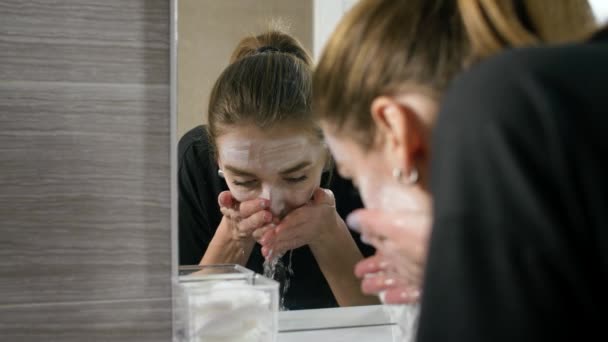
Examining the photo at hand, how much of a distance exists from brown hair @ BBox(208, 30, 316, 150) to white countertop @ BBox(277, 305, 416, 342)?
0.29 m

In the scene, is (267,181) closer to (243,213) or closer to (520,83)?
(243,213)

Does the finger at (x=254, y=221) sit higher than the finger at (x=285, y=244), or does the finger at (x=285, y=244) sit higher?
the finger at (x=254, y=221)

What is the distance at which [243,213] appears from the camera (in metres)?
1.05

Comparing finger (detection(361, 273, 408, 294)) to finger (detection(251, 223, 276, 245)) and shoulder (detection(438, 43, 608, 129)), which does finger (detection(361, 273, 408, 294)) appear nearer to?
finger (detection(251, 223, 276, 245))

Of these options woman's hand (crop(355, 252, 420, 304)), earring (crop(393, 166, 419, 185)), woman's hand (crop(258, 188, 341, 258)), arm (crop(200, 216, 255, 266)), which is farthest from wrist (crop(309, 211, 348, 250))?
earring (crop(393, 166, 419, 185))

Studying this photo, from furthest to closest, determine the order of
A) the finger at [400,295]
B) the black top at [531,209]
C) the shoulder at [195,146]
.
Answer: the shoulder at [195,146]
the finger at [400,295]
the black top at [531,209]

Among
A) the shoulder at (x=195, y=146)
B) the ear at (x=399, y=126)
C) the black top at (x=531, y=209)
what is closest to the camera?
the black top at (x=531, y=209)

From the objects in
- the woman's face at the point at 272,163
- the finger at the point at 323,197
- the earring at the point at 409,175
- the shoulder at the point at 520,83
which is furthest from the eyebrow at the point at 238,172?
the shoulder at the point at 520,83

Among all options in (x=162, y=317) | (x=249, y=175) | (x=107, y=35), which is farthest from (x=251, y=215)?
(x=107, y=35)

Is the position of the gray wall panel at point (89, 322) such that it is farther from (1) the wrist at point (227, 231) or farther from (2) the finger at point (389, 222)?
(2) the finger at point (389, 222)

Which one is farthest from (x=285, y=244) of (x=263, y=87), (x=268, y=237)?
(x=263, y=87)

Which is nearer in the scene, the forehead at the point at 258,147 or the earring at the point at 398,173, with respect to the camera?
the earring at the point at 398,173

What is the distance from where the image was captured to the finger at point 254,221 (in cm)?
106

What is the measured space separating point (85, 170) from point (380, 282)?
40cm
